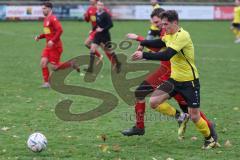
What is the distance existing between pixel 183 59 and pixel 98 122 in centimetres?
231

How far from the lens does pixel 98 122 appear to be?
9430 mm

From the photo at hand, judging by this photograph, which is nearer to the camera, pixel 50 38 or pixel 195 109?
pixel 195 109

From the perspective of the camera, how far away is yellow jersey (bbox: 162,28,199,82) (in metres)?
7.57

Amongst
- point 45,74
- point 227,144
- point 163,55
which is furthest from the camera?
point 45,74

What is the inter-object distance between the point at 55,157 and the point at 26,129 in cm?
175

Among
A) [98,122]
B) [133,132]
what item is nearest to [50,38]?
[98,122]

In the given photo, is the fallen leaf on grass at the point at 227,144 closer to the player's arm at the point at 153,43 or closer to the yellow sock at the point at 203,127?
the yellow sock at the point at 203,127

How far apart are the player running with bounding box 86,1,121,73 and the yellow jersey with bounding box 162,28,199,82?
7.87m

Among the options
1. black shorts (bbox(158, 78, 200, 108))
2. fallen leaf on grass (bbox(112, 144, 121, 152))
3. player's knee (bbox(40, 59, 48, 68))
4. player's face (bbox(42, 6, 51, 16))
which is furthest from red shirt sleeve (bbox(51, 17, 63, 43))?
fallen leaf on grass (bbox(112, 144, 121, 152))

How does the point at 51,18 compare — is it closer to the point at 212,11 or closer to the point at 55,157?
the point at 55,157

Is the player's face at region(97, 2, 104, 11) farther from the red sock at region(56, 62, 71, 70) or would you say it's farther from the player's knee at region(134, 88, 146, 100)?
the player's knee at region(134, 88, 146, 100)

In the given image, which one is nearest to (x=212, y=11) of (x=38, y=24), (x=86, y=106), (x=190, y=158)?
(x=38, y=24)

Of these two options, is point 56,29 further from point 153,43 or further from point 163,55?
point 163,55

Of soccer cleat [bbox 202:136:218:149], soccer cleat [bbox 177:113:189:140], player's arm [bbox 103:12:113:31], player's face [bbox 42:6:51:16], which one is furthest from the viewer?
player's arm [bbox 103:12:113:31]
